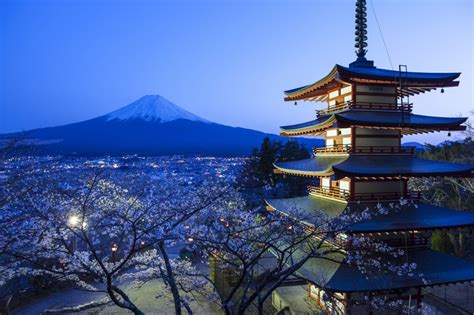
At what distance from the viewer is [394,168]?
31.9ft

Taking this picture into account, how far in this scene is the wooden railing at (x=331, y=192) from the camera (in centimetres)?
1031

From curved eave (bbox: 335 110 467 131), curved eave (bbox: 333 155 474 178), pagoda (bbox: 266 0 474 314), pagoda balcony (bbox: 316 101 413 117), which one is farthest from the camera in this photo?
pagoda balcony (bbox: 316 101 413 117)

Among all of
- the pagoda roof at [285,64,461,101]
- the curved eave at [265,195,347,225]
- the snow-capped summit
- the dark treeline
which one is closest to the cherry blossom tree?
the curved eave at [265,195,347,225]

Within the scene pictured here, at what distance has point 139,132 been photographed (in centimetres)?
6762

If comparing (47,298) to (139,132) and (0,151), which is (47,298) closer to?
(0,151)

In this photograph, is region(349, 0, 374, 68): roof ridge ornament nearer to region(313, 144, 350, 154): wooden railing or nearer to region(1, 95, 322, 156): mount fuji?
region(313, 144, 350, 154): wooden railing

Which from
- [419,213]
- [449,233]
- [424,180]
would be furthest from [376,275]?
[424,180]

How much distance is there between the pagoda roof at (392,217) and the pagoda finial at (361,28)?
5199mm

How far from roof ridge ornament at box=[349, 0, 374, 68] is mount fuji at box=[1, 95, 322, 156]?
39319 millimetres

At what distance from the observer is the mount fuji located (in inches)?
2108

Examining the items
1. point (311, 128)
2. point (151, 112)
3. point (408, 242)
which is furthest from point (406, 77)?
point (151, 112)

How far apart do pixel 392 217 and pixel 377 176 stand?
4.14ft

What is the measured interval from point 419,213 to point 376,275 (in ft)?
8.20

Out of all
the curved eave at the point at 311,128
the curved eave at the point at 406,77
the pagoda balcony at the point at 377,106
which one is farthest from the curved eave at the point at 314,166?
the curved eave at the point at 406,77
